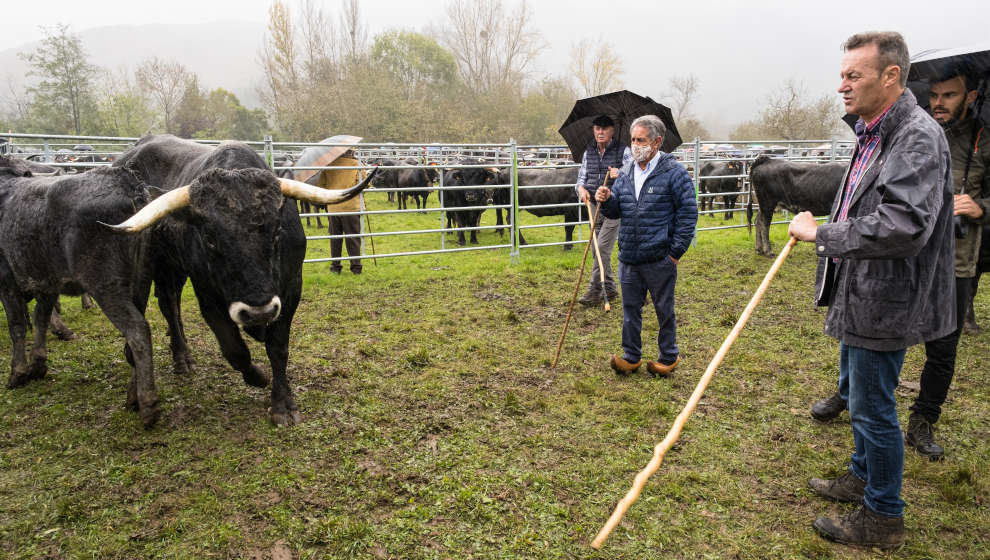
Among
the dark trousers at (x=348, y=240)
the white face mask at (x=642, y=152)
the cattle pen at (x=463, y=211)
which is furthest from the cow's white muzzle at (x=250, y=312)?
the dark trousers at (x=348, y=240)

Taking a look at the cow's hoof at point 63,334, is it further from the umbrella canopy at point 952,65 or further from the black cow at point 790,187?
the black cow at point 790,187

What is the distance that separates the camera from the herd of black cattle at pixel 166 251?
3010 mm

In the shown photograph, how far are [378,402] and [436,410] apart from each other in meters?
0.46

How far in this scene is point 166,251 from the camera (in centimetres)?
370

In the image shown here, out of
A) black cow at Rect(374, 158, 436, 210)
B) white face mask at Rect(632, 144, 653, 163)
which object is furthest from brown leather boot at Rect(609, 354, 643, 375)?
black cow at Rect(374, 158, 436, 210)

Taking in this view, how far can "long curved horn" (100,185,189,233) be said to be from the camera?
→ 2.90 meters

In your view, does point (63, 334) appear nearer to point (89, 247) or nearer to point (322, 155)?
point (89, 247)

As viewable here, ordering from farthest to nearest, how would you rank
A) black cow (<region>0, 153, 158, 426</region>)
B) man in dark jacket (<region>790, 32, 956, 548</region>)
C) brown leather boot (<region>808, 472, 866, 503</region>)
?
black cow (<region>0, 153, 158, 426</region>)
brown leather boot (<region>808, 472, 866, 503</region>)
man in dark jacket (<region>790, 32, 956, 548</region>)

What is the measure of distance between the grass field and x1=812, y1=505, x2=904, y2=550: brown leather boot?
6 centimetres

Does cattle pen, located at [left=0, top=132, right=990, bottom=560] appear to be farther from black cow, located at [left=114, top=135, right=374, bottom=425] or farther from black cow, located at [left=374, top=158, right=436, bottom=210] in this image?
black cow, located at [left=374, top=158, right=436, bottom=210]

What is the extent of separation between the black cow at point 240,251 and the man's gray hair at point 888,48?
2.53 meters

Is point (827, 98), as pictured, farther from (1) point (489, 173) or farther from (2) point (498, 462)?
(2) point (498, 462)

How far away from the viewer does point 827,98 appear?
31.5 meters

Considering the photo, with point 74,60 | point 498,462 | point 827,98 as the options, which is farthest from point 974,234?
point 74,60
